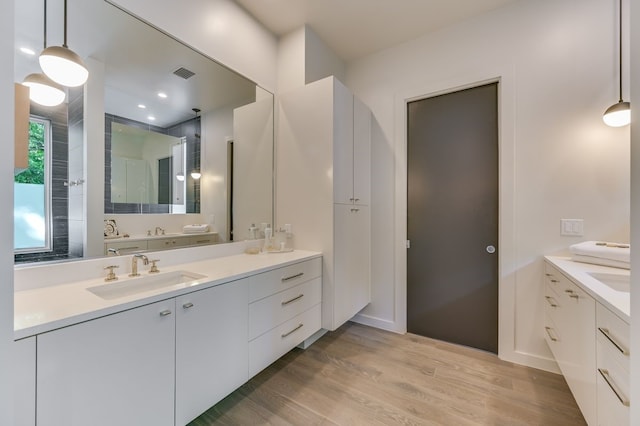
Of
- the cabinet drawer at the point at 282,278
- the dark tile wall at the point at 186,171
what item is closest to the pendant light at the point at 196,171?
the dark tile wall at the point at 186,171

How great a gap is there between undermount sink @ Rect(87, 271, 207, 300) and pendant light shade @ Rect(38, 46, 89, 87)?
1027 mm

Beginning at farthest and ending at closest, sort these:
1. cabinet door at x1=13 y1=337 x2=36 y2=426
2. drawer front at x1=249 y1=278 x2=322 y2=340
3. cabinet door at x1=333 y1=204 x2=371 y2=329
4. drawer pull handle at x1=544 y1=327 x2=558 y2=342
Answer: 1. cabinet door at x1=333 y1=204 x2=371 y2=329
2. drawer pull handle at x1=544 y1=327 x2=558 y2=342
3. drawer front at x1=249 y1=278 x2=322 y2=340
4. cabinet door at x1=13 y1=337 x2=36 y2=426

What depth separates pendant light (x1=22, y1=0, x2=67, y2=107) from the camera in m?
1.26

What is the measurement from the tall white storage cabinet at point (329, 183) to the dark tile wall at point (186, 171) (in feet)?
2.52

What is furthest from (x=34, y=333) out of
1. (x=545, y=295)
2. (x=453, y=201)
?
(x=545, y=295)

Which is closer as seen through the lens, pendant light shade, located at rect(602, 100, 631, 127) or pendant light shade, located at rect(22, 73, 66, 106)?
pendant light shade, located at rect(22, 73, 66, 106)

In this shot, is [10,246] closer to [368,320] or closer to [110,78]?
[110,78]

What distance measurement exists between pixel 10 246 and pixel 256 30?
251 centimetres

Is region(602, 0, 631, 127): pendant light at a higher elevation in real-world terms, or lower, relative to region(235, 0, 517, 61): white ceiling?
lower

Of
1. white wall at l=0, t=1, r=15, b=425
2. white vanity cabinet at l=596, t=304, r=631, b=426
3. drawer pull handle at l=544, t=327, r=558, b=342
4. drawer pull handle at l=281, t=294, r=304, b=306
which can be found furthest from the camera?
drawer pull handle at l=281, t=294, r=304, b=306

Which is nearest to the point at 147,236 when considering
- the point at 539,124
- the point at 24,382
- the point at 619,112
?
the point at 24,382

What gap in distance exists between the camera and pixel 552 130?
79.0 inches

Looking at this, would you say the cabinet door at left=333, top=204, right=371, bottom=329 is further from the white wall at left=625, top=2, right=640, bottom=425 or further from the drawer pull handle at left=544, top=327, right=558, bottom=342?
the white wall at left=625, top=2, right=640, bottom=425

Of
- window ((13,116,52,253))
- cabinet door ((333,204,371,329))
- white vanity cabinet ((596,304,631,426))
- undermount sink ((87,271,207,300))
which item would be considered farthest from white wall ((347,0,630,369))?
window ((13,116,52,253))
